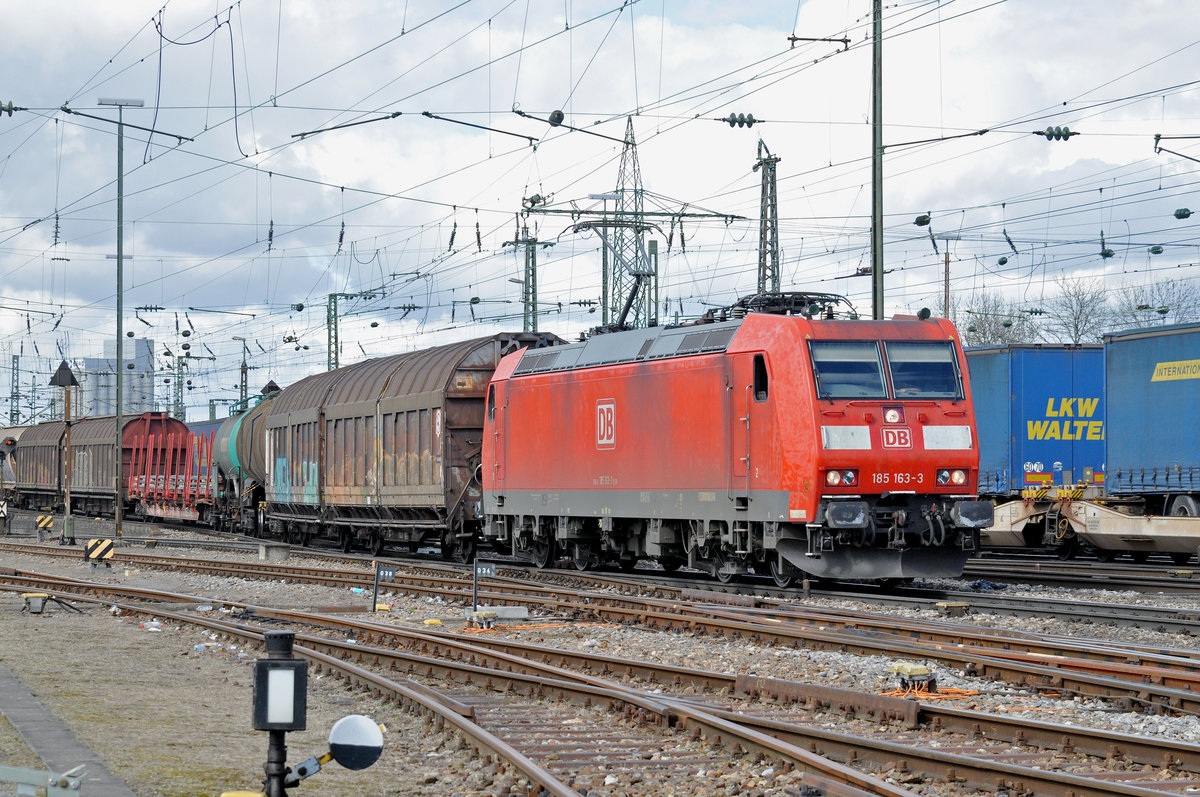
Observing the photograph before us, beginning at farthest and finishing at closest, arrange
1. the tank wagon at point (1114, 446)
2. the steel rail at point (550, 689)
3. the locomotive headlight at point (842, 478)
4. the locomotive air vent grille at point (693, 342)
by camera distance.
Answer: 1. the tank wagon at point (1114, 446)
2. the locomotive air vent grille at point (693, 342)
3. the locomotive headlight at point (842, 478)
4. the steel rail at point (550, 689)

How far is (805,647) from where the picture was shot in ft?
43.3

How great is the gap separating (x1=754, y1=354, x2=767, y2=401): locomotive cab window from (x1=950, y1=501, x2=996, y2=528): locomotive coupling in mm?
2849

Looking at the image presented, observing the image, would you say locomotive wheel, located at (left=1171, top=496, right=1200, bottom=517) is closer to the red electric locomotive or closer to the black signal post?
the red electric locomotive

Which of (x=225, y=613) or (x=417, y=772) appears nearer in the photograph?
(x=417, y=772)

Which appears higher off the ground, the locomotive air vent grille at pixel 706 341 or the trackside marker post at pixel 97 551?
the locomotive air vent grille at pixel 706 341

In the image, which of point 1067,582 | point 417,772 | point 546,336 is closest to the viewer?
point 417,772

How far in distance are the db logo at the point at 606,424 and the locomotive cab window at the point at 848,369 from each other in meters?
4.61

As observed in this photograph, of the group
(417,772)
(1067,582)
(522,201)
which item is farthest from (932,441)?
(522,201)

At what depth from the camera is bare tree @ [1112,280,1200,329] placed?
2511 inches

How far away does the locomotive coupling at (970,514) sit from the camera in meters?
17.1

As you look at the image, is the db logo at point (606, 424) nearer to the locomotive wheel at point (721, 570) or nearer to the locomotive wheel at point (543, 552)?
the locomotive wheel at point (721, 570)

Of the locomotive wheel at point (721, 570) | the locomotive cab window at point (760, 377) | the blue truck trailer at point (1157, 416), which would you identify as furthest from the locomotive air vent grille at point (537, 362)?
the blue truck trailer at point (1157, 416)

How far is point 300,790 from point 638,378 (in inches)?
521

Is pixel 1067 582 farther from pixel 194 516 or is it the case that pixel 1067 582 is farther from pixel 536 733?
pixel 194 516
